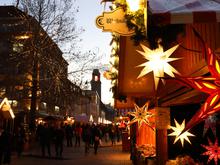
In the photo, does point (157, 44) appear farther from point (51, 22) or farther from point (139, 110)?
point (51, 22)

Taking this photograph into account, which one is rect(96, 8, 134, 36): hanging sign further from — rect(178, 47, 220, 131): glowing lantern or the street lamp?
rect(178, 47, 220, 131): glowing lantern

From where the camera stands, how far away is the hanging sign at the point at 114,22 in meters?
6.67

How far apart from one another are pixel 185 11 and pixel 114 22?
2.03m

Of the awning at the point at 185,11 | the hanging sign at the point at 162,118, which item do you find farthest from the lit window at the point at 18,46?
the awning at the point at 185,11

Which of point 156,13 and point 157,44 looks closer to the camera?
point 156,13

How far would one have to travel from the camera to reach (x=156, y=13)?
17.7ft

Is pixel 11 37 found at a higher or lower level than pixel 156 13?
higher

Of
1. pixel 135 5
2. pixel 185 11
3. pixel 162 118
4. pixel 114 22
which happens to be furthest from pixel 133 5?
pixel 162 118

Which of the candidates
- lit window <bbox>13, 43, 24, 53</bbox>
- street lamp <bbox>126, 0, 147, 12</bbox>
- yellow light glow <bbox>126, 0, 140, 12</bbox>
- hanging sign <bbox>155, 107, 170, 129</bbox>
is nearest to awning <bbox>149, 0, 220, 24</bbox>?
street lamp <bbox>126, 0, 147, 12</bbox>

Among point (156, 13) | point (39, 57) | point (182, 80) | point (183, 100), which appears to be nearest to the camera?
point (182, 80)

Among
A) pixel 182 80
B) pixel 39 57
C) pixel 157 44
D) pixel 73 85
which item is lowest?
pixel 182 80

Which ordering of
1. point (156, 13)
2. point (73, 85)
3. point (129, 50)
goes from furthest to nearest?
point (73, 85) < point (129, 50) < point (156, 13)

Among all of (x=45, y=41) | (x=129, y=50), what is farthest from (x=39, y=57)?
(x=129, y=50)

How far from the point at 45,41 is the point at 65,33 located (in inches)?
72.5
